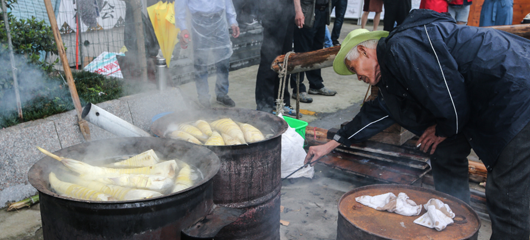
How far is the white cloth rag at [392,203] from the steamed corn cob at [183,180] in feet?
3.56

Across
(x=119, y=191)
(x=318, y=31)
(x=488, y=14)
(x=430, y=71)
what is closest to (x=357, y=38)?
(x=430, y=71)

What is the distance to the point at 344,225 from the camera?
7.24 ft

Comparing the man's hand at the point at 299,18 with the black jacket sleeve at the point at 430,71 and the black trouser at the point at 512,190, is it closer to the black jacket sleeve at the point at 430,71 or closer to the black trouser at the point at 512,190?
the black jacket sleeve at the point at 430,71

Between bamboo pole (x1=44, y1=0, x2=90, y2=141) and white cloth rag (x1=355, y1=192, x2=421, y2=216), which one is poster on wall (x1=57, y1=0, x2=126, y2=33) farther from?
white cloth rag (x1=355, y1=192, x2=421, y2=216)

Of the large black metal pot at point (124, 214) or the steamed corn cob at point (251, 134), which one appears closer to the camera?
the large black metal pot at point (124, 214)

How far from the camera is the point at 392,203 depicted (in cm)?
236

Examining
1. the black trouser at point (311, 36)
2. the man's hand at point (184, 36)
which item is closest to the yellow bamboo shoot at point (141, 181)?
the man's hand at point (184, 36)

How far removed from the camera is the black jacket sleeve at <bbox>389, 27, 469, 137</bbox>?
217cm

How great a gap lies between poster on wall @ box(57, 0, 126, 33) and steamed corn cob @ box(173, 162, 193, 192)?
460cm

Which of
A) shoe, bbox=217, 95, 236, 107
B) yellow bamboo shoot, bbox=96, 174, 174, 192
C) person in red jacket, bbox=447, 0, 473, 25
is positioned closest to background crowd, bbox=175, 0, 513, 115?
shoe, bbox=217, 95, 236, 107

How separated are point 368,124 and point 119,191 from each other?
1.89 metres

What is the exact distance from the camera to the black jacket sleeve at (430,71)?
7.11 ft

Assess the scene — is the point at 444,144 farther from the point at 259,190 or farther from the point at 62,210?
the point at 62,210

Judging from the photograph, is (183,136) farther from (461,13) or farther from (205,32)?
(461,13)
